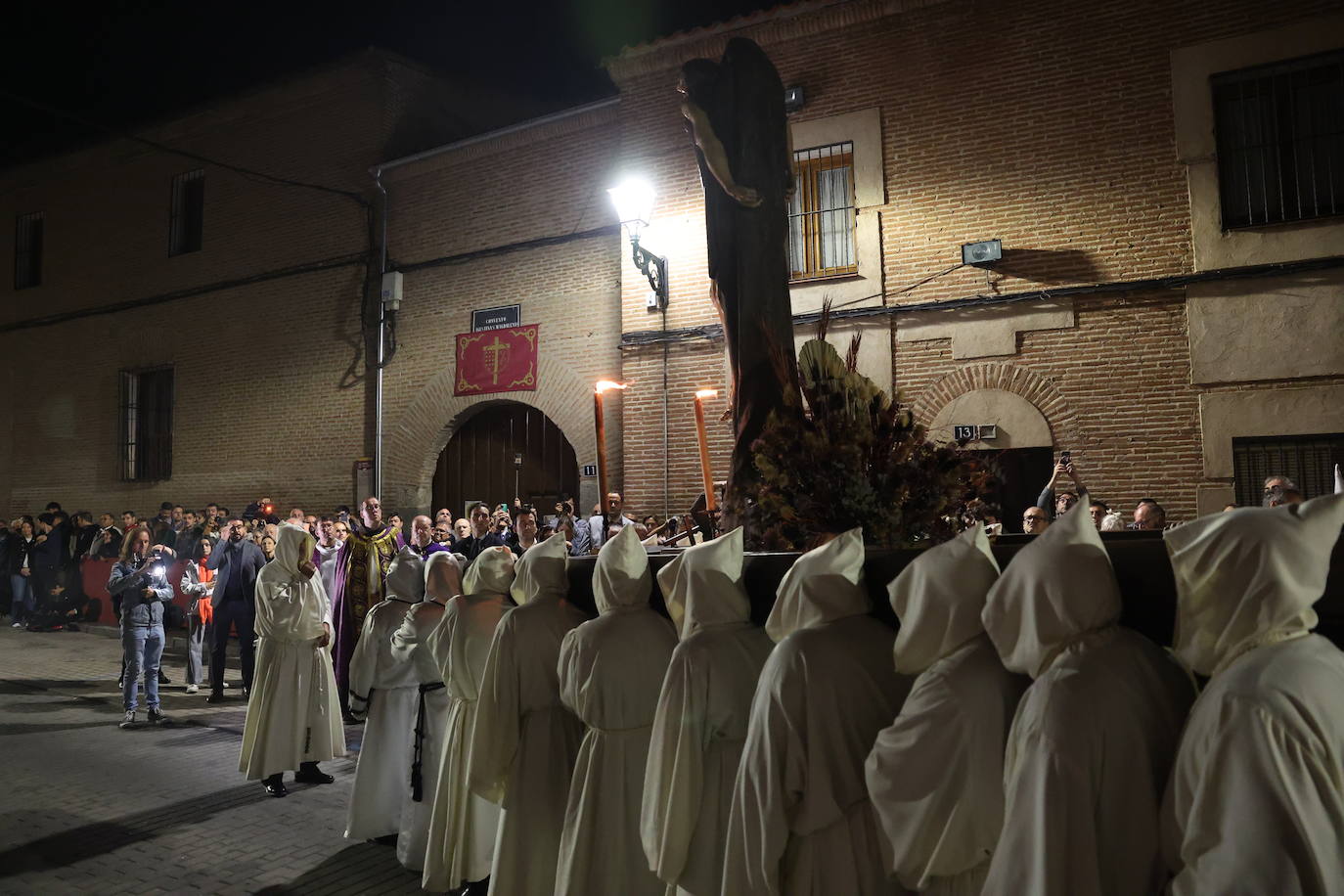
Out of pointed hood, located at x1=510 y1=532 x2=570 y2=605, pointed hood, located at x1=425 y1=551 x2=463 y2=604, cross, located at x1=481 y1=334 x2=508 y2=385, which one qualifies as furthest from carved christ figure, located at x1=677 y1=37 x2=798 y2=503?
cross, located at x1=481 y1=334 x2=508 y2=385

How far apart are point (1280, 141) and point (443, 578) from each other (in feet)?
31.8

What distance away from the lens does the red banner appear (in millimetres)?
14164

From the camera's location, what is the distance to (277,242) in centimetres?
1706

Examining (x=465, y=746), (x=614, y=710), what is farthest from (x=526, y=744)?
(x=465, y=746)

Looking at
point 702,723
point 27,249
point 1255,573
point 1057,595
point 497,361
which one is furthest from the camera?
point 27,249

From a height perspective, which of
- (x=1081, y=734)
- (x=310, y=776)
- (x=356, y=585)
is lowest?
(x=310, y=776)

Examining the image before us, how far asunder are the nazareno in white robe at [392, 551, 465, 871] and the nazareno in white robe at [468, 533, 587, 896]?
4.77ft

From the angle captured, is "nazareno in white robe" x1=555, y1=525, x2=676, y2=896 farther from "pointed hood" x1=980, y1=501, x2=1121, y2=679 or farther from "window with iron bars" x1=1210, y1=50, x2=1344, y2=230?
"window with iron bars" x1=1210, y1=50, x2=1344, y2=230

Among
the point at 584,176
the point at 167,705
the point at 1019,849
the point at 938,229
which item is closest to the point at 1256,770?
the point at 1019,849

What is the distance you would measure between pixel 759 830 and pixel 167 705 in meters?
9.77

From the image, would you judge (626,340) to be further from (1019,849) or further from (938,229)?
(1019,849)

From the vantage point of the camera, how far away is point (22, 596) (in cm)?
1741

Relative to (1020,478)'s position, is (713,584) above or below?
below

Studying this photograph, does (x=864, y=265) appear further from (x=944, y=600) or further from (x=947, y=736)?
(x=947, y=736)
